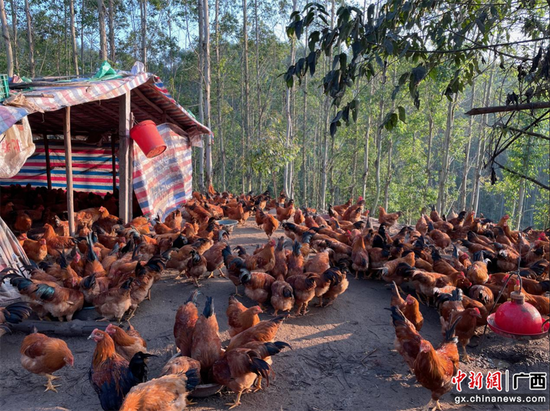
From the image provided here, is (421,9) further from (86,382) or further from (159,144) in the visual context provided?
(159,144)

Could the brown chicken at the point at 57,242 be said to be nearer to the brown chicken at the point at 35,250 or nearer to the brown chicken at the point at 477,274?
the brown chicken at the point at 35,250

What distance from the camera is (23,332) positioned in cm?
502

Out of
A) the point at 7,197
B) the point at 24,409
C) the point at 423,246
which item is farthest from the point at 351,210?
the point at 7,197

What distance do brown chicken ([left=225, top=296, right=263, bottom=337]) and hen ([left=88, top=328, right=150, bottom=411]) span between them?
4.71ft

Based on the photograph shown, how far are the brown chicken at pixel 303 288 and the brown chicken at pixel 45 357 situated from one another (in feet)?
9.95

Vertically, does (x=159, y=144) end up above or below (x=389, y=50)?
below

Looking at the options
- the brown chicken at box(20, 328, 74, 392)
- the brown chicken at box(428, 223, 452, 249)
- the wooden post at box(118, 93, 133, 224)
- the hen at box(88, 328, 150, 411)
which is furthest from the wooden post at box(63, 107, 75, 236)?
the brown chicken at box(428, 223, 452, 249)

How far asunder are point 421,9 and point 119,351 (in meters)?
4.38

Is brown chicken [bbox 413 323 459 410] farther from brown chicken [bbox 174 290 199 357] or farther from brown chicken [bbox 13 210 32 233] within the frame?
brown chicken [bbox 13 210 32 233]

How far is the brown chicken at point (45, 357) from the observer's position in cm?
391

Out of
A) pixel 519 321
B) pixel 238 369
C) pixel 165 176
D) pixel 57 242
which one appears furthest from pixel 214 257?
pixel 165 176

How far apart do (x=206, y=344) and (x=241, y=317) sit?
0.86m

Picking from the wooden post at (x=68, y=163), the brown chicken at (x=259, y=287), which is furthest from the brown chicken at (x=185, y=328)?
the wooden post at (x=68, y=163)

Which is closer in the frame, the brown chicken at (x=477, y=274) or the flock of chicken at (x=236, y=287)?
the flock of chicken at (x=236, y=287)
